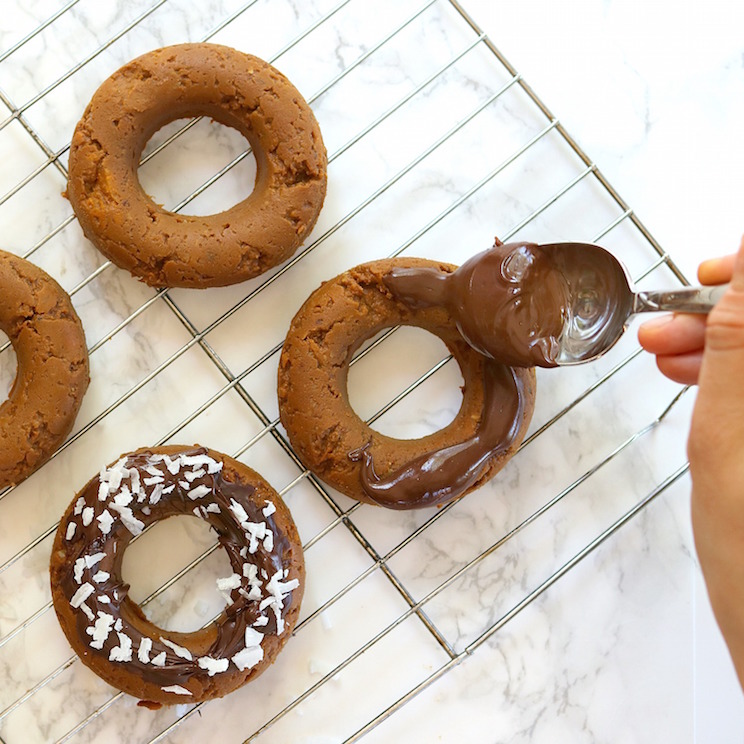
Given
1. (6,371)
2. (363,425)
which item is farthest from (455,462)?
(6,371)

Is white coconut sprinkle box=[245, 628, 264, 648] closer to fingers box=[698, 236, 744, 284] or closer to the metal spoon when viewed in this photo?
the metal spoon

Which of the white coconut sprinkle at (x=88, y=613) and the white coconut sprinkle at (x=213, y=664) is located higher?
the white coconut sprinkle at (x=88, y=613)

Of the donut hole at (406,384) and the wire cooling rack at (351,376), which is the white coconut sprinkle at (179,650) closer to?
the wire cooling rack at (351,376)

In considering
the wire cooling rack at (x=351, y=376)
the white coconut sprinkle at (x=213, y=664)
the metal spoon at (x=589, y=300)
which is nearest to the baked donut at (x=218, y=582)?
the white coconut sprinkle at (x=213, y=664)

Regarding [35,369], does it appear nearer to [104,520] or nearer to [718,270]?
[104,520]

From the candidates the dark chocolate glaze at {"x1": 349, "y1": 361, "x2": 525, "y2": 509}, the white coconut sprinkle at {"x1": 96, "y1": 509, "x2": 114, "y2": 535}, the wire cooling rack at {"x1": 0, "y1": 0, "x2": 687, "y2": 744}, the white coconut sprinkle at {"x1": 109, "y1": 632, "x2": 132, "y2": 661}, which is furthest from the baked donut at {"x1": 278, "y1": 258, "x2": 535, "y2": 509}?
the white coconut sprinkle at {"x1": 109, "y1": 632, "x2": 132, "y2": 661}

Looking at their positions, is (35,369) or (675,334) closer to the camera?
(675,334)

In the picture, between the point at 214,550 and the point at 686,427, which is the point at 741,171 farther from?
the point at 214,550
